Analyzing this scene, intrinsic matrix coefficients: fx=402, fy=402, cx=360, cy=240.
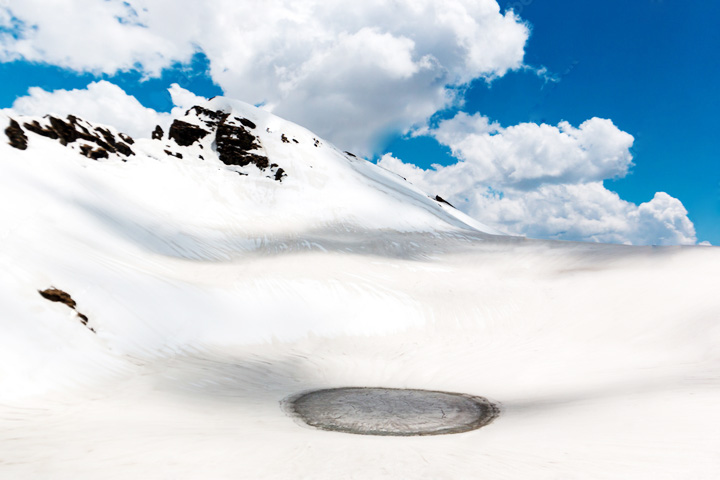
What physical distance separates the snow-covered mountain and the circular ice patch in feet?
2.24

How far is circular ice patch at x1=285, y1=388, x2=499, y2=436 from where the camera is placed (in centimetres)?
1008

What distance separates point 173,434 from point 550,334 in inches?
664

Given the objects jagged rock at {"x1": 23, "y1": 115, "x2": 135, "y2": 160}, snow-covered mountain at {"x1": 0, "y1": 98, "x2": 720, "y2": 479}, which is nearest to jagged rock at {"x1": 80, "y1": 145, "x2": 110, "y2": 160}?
jagged rock at {"x1": 23, "y1": 115, "x2": 135, "y2": 160}

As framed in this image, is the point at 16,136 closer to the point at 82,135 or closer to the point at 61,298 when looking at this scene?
the point at 82,135

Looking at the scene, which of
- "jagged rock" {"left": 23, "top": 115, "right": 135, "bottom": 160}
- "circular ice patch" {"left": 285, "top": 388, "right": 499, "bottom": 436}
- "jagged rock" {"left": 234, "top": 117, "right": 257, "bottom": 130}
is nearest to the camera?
"circular ice patch" {"left": 285, "top": 388, "right": 499, "bottom": 436}

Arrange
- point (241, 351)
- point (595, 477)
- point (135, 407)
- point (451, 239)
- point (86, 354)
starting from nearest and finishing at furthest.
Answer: point (595, 477) → point (135, 407) → point (86, 354) → point (241, 351) → point (451, 239)

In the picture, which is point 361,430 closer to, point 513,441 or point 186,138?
point 513,441

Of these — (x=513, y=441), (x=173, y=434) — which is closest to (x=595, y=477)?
(x=513, y=441)

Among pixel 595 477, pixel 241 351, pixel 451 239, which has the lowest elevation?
pixel 595 477

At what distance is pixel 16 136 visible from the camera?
2711 cm

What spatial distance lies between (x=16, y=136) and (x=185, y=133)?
3704 centimetres

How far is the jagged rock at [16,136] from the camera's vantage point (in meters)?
26.6

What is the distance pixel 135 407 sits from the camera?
35.1ft

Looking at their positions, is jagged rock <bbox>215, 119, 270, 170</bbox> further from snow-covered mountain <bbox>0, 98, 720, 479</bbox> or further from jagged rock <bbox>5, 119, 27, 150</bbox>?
jagged rock <bbox>5, 119, 27, 150</bbox>
